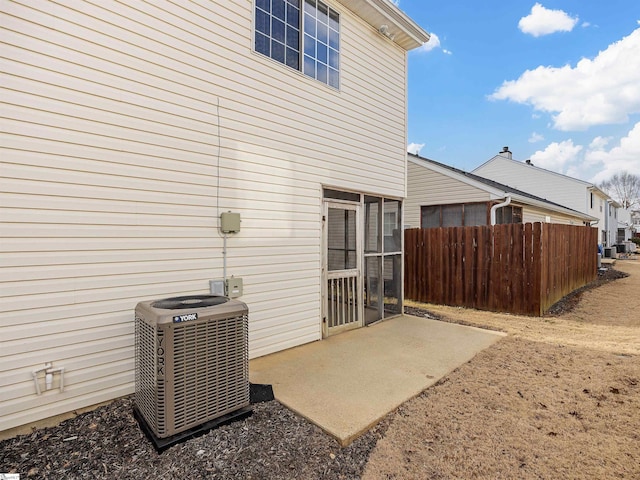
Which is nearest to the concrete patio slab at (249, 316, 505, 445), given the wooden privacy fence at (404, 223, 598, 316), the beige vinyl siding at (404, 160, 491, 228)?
the wooden privacy fence at (404, 223, 598, 316)

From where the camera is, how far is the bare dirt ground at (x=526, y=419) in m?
2.04

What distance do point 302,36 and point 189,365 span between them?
423 centimetres

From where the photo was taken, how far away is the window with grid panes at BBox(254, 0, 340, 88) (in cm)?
388

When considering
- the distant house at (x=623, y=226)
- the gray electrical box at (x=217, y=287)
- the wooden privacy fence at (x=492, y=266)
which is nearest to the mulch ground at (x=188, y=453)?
the gray electrical box at (x=217, y=287)

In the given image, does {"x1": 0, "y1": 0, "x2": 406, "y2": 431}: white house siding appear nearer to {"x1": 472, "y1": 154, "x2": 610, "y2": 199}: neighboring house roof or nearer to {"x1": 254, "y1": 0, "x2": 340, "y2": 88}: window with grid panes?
{"x1": 254, "y1": 0, "x2": 340, "y2": 88}: window with grid panes

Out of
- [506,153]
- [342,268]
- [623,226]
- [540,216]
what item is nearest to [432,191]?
[540,216]

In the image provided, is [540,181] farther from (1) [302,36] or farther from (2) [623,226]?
(2) [623,226]

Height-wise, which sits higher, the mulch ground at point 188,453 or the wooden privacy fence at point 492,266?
the wooden privacy fence at point 492,266

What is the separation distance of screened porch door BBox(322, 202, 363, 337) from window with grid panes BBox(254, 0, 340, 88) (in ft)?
6.42

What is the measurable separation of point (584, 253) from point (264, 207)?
11145mm

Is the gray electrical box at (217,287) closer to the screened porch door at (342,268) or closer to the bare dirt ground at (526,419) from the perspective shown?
the screened porch door at (342,268)

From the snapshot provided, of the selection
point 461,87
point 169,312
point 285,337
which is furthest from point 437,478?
point 461,87

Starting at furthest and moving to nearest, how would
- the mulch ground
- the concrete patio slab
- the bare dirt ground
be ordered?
the concrete patio slab, the bare dirt ground, the mulch ground

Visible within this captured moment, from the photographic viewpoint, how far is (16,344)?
2.31 m
